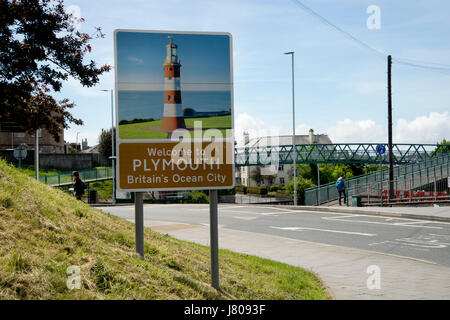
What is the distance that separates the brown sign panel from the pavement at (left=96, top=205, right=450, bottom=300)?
9.49ft

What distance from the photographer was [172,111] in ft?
16.4

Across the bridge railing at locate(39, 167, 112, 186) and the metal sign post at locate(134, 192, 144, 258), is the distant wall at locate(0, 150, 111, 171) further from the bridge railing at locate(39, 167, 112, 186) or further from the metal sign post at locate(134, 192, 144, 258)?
the metal sign post at locate(134, 192, 144, 258)

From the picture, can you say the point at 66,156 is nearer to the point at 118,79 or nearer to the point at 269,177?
the point at 118,79

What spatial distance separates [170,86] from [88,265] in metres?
2.13

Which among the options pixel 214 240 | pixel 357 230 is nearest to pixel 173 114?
pixel 214 240

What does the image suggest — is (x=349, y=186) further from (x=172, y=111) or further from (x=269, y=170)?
(x=269, y=170)

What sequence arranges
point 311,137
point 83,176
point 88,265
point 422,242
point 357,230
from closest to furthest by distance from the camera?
point 88,265, point 422,242, point 357,230, point 83,176, point 311,137

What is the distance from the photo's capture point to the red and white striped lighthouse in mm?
5008

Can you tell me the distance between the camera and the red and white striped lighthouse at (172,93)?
197 inches

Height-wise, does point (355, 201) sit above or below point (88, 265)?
below

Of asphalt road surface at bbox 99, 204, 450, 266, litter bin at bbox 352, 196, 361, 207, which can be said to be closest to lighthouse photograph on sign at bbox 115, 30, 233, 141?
asphalt road surface at bbox 99, 204, 450, 266

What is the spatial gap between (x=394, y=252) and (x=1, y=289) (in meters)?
9.62
